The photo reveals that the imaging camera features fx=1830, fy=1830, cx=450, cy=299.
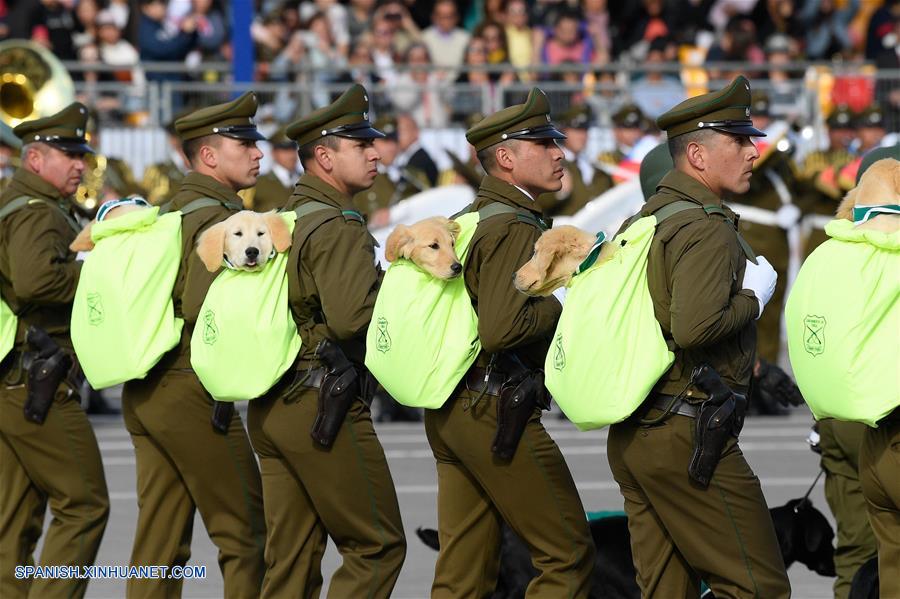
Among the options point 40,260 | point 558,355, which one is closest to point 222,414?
point 40,260

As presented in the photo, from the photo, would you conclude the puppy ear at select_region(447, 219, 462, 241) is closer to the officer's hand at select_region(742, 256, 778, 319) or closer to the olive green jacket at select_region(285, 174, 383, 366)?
the olive green jacket at select_region(285, 174, 383, 366)

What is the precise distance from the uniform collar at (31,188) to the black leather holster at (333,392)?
1.98m

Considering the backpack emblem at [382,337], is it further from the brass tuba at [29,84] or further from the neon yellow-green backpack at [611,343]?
the brass tuba at [29,84]

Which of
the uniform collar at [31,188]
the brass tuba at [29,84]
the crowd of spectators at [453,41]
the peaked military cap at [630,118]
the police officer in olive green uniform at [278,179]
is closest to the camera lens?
the uniform collar at [31,188]

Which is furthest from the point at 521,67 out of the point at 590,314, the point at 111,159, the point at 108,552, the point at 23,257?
the point at 590,314

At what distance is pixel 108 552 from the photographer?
9.41 metres

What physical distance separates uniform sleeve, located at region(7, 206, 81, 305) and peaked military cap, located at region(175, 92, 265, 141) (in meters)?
0.75

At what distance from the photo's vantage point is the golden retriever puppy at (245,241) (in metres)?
6.69

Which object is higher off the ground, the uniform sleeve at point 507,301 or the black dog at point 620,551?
the uniform sleeve at point 507,301

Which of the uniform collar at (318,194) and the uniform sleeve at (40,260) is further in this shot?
the uniform sleeve at (40,260)

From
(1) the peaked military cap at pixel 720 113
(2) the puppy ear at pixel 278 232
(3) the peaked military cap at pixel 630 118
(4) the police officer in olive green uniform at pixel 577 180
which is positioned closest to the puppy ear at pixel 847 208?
(1) the peaked military cap at pixel 720 113

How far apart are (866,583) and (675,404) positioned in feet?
4.30

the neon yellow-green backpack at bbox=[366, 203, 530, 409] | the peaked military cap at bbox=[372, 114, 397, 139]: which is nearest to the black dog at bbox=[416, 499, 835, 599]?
the neon yellow-green backpack at bbox=[366, 203, 530, 409]

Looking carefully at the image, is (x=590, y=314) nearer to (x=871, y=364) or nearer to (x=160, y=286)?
(x=871, y=364)
